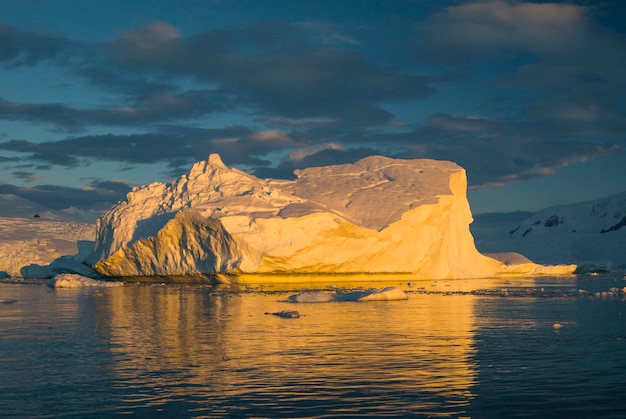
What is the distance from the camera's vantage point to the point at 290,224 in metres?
37.9

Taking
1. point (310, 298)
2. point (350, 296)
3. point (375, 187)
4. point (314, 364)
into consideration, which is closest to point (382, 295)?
point (350, 296)

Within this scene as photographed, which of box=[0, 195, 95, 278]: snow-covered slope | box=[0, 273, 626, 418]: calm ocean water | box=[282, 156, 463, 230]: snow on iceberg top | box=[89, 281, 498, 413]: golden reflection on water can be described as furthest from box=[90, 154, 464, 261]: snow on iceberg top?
box=[0, 273, 626, 418]: calm ocean water

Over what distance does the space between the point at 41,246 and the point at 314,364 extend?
5506 centimetres

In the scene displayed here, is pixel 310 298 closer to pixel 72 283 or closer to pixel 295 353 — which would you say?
pixel 295 353

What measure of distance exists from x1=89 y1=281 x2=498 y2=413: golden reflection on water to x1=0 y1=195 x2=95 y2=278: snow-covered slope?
112 feet

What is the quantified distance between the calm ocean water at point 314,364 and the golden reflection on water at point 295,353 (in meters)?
0.03

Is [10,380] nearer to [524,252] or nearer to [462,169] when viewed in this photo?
[462,169]

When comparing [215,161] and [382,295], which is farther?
[215,161]

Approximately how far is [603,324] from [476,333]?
147 inches

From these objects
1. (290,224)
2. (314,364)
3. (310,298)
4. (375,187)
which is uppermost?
(375,187)

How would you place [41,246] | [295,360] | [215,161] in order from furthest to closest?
[41,246], [215,161], [295,360]

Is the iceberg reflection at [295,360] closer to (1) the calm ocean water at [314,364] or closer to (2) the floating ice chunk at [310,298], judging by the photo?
(1) the calm ocean water at [314,364]

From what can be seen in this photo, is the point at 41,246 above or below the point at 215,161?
below

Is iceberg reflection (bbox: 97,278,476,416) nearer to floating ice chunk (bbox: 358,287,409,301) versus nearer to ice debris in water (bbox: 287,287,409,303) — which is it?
ice debris in water (bbox: 287,287,409,303)
